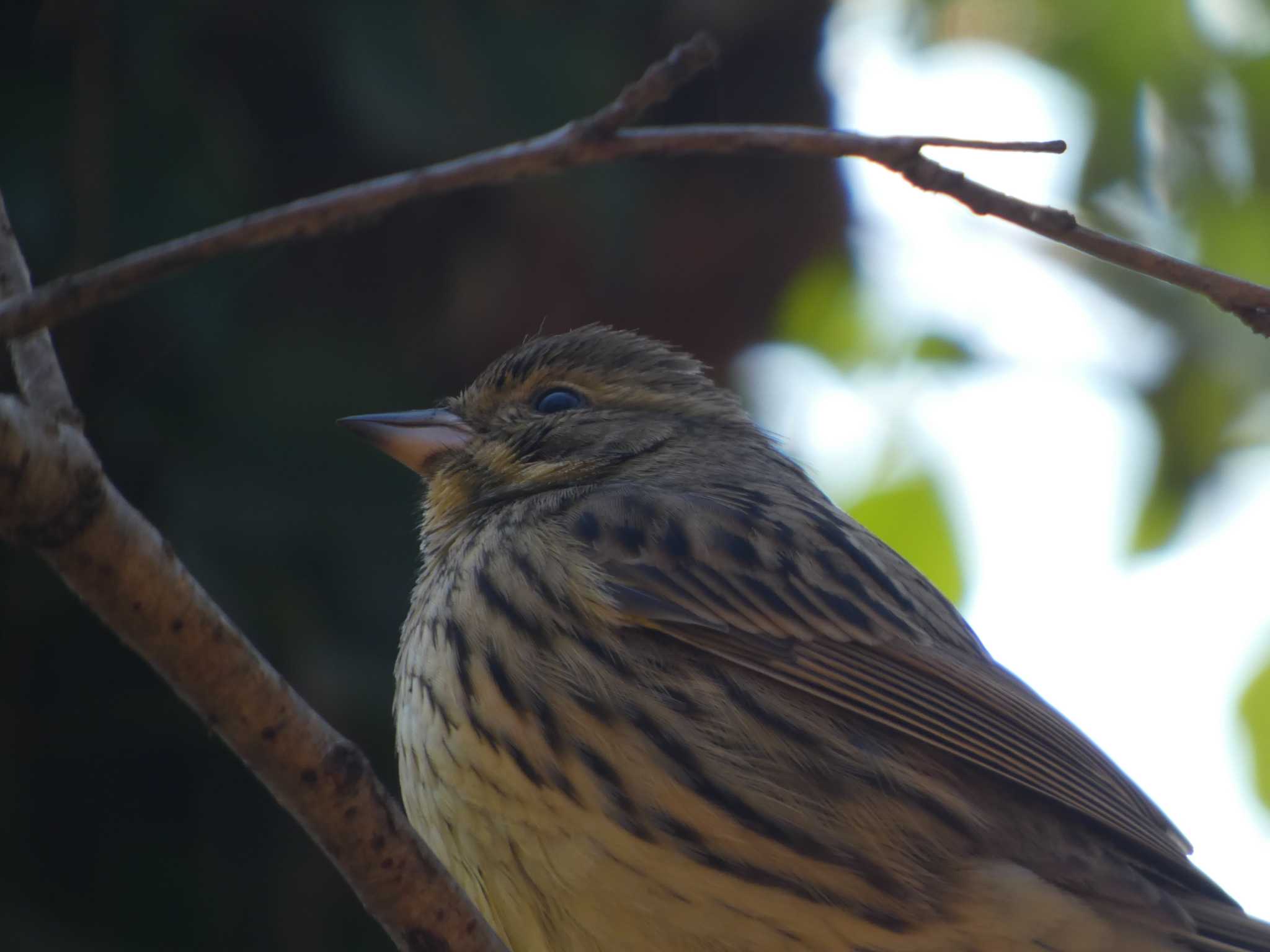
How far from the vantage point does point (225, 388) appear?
4508 millimetres

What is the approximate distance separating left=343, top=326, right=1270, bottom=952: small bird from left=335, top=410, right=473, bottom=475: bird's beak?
325 millimetres

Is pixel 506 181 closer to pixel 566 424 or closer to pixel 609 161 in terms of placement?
pixel 609 161

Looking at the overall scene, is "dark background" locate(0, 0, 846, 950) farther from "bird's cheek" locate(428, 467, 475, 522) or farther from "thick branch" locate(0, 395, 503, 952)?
"thick branch" locate(0, 395, 503, 952)

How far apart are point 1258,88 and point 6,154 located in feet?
12.0

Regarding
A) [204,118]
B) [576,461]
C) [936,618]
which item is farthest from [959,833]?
[204,118]

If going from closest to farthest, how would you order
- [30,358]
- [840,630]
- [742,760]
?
[30,358] < [742,760] < [840,630]

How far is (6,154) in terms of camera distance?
13.6 ft

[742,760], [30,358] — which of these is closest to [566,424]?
[742,760]

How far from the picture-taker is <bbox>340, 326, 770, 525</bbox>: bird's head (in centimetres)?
411

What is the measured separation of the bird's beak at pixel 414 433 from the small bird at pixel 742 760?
0.33m

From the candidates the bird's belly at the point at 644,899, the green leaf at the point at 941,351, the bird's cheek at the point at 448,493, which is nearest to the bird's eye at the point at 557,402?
the bird's cheek at the point at 448,493

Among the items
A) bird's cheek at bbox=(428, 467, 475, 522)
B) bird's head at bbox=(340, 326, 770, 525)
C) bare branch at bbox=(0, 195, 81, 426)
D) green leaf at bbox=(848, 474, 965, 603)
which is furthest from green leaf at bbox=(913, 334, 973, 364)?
bare branch at bbox=(0, 195, 81, 426)

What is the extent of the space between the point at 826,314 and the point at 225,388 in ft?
8.78

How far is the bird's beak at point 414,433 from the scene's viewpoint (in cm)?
404
